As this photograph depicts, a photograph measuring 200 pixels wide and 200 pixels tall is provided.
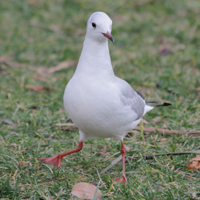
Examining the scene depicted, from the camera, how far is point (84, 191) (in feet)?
10.2

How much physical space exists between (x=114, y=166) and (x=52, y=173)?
0.65m

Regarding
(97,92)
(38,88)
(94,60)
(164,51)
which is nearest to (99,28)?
(94,60)

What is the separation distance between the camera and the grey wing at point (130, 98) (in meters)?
3.41

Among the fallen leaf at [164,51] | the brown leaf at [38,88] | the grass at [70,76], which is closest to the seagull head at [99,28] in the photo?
the grass at [70,76]

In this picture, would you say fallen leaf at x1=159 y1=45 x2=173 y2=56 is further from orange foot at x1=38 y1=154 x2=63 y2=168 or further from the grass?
orange foot at x1=38 y1=154 x2=63 y2=168

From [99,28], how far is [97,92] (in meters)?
0.55

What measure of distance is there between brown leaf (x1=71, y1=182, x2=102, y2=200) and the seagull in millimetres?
283

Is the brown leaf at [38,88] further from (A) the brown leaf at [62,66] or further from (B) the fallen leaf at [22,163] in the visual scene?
(B) the fallen leaf at [22,163]

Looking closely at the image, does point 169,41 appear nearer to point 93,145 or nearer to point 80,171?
point 93,145

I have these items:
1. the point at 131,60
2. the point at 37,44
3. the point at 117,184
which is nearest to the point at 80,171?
the point at 117,184

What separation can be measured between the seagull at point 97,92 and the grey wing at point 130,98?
0.03 feet

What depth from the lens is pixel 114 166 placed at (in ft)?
12.2

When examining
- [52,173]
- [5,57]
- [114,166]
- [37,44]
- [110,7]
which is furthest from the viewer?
[110,7]

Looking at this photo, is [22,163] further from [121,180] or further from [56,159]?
[121,180]
